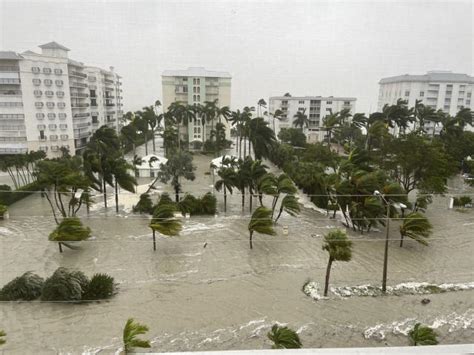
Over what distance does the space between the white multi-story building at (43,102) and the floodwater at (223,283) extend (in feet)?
52.2

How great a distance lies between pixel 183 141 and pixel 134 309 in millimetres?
32876

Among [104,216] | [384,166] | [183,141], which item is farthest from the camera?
[183,141]

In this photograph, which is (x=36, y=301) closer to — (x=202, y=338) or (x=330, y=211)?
(x=202, y=338)

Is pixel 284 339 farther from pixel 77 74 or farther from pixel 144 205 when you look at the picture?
pixel 77 74

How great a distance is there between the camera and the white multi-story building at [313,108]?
178ft

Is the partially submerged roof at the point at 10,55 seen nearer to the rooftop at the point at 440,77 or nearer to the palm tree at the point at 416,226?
the palm tree at the point at 416,226

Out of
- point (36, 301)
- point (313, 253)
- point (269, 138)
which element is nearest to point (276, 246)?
point (313, 253)

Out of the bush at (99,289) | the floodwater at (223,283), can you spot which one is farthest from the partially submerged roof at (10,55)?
the bush at (99,289)

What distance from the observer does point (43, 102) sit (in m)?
31.5

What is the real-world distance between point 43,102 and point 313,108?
130 feet

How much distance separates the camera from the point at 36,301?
10734 mm

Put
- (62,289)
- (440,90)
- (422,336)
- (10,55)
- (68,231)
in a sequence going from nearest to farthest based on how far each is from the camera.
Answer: (422,336) → (62,289) → (68,231) → (10,55) → (440,90)

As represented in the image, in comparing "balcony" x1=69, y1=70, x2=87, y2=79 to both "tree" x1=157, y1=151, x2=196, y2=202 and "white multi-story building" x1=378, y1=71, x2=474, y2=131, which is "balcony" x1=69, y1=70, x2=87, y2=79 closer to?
"tree" x1=157, y1=151, x2=196, y2=202

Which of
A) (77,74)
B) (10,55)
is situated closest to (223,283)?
(10,55)
